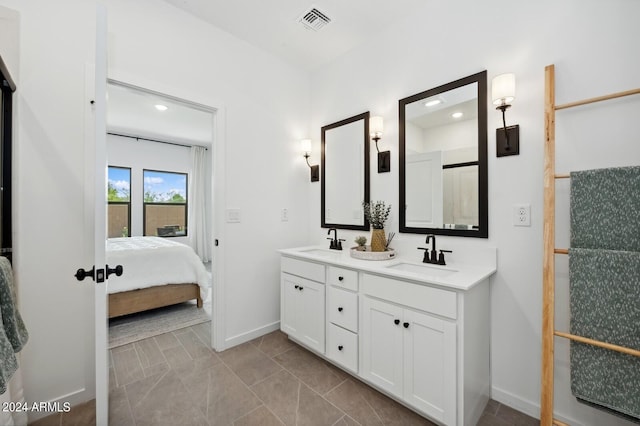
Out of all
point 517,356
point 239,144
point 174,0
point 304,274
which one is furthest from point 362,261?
point 174,0

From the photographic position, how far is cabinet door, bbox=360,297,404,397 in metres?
1.66

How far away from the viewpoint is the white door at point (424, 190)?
2.04 metres

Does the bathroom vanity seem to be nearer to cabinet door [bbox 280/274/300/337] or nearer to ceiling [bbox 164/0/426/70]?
cabinet door [bbox 280/274/300/337]

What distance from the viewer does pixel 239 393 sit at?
6.03ft

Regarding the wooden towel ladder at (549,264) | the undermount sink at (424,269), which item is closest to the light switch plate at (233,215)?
the undermount sink at (424,269)

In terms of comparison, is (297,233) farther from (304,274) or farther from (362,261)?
(362,261)

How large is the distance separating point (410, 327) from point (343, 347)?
611mm

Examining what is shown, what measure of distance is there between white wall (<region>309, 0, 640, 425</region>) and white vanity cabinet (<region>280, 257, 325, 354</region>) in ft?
2.62

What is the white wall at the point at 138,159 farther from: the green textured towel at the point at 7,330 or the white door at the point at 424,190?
the white door at the point at 424,190

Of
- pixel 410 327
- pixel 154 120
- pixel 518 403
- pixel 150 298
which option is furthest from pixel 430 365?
pixel 154 120

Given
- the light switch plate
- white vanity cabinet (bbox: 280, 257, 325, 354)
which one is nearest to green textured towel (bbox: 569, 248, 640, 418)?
white vanity cabinet (bbox: 280, 257, 325, 354)

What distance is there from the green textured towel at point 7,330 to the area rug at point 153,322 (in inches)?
63.1

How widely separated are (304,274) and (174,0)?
7.64 feet

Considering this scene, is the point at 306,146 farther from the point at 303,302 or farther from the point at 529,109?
the point at 529,109
